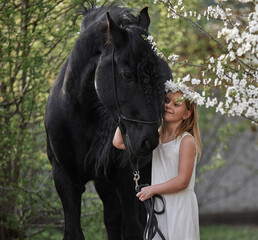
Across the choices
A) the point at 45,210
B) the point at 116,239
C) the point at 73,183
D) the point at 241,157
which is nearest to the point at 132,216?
the point at 116,239

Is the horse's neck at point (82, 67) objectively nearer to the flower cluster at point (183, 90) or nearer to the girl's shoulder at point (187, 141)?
the flower cluster at point (183, 90)

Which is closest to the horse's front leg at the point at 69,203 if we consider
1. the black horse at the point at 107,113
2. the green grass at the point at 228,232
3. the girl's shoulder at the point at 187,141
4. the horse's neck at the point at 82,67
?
the black horse at the point at 107,113

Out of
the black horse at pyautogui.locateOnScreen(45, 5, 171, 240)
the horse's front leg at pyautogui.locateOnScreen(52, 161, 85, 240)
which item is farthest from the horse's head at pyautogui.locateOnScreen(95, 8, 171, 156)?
the horse's front leg at pyautogui.locateOnScreen(52, 161, 85, 240)

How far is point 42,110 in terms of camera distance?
4566 millimetres

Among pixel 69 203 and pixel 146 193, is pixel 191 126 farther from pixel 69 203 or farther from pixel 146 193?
pixel 69 203

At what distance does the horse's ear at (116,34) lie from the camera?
2898 millimetres

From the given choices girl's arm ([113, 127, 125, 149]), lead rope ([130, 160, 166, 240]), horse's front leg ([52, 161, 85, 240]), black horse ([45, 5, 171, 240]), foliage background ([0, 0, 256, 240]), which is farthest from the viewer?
foliage background ([0, 0, 256, 240])

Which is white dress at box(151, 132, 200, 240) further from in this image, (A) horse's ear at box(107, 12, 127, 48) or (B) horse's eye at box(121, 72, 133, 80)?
(A) horse's ear at box(107, 12, 127, 48)

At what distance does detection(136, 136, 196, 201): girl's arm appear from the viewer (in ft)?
9.69

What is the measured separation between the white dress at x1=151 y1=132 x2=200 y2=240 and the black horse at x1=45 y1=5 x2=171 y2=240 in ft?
0.43

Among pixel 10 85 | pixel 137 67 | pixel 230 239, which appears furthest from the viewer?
pixel 230 239

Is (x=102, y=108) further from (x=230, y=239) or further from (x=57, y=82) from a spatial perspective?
(x=230, y=239)

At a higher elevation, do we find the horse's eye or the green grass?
the horse's eye

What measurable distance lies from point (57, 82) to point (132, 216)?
1123mm
